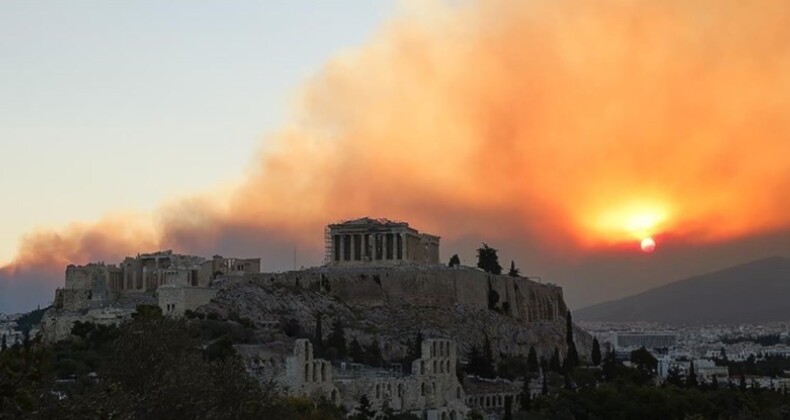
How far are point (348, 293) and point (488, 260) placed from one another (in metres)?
16.1

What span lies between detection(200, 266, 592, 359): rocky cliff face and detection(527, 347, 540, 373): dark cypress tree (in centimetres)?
176

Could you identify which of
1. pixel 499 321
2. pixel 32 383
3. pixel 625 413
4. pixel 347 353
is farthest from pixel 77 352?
pixel 32 383

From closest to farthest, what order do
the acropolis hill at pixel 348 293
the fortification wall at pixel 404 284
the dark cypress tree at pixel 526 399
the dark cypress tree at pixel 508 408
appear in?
1. the dark cypress tree at pixel 508 408
2. the dark cypress tree at pixel 526 399
3. the acropolis hill at pixel 348 293
4. the fortification wall at pixel 404 284

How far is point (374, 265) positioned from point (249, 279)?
9.01m

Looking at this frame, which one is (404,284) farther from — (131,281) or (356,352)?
(131,281)

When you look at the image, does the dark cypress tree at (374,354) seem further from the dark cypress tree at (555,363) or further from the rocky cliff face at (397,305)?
the dark cypress tree at (555,363)

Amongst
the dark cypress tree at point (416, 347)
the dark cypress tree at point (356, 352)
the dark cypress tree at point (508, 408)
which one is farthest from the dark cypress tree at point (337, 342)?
the dark cypress tree at point (508, 408)

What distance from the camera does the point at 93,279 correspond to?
60.4 metres

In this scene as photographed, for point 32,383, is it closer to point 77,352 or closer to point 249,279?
point 77,352

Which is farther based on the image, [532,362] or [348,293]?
[348,293]

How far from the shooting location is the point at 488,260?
76.7 meters

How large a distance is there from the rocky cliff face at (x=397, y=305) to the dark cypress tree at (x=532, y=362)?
1.76 m

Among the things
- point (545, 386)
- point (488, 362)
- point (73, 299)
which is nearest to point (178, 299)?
point (73, 299)

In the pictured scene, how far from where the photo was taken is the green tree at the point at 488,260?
76.1m
